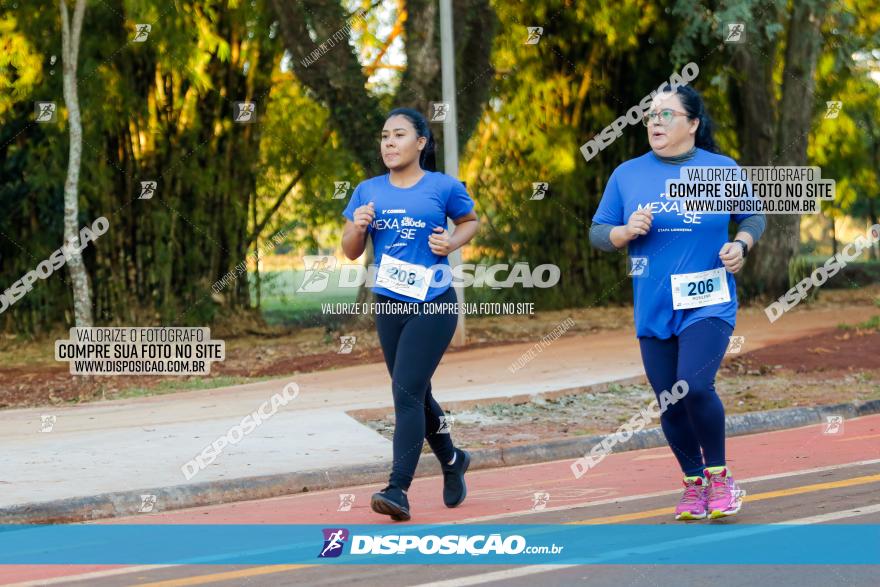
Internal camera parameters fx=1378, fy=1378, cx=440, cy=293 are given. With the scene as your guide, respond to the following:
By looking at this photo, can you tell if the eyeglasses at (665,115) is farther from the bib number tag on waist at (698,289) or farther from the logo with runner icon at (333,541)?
the logo with runner icon at (333,541)

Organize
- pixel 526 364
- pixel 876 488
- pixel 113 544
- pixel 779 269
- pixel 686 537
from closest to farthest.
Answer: pixel 686 537, pixel 113 544, pixel 876 488, pixel 526 364, pixel 779 269

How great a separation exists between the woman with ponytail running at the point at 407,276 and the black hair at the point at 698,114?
4.50 ft

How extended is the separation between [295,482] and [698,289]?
342cm

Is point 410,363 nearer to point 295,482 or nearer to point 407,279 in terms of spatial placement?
point 407,279

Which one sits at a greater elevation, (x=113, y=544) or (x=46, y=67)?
(x=46, y=67)

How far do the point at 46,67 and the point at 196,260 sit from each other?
438 centimetres

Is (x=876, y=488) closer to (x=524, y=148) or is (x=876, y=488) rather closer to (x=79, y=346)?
(x=79, y=346)

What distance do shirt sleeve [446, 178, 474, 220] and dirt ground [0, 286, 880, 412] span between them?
4072 millimetres

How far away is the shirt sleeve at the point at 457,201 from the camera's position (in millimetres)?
7766

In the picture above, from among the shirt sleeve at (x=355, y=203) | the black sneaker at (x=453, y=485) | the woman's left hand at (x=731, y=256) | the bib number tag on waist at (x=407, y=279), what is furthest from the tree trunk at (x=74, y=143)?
the woman's left hand at (x=731, y=256)

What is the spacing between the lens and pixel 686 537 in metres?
6.91

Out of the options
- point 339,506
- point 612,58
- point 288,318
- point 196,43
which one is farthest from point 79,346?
point 612,58

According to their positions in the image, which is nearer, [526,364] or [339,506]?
[339,506]

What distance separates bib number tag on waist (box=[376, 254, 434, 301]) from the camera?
7.52 m
